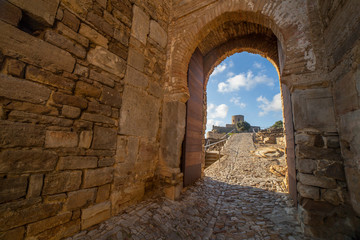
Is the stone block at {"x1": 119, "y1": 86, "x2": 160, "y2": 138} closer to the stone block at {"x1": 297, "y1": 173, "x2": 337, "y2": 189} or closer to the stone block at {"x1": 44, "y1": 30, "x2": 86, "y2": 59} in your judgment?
the stone block at {"x1": 44, "y1": 30, "x2": 86, "y2": 59}

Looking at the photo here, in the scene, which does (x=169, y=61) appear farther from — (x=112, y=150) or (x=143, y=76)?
(x=112, y=150)

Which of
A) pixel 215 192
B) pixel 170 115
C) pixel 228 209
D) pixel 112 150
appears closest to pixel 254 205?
pixel 228 209

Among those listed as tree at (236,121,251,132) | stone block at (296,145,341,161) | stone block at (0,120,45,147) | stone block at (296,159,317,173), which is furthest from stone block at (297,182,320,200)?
tree at (236,121,251,132)

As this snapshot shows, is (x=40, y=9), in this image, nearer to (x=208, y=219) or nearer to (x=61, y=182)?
(x=61, y=182)

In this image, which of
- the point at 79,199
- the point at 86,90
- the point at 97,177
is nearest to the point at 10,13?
the point at 86,90

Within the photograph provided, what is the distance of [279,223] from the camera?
235cm

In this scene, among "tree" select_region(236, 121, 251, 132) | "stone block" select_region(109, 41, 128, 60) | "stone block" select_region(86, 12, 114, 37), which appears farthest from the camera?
"tree" select_region(236, 121, 251, 132)

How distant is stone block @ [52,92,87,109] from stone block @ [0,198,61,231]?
1154 millimetres

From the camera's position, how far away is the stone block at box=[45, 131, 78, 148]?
173cm

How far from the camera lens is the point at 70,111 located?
191cm

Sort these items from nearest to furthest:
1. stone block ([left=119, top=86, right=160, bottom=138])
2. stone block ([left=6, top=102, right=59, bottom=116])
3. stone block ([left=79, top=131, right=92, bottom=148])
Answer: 1. stone block ([left=6, top=102, right=59, bottom=116])
2. stone block ([left=79, top=131, right=92, bottom=148])
3. stone block ([left=119, top=86, right=160, bottom=138])

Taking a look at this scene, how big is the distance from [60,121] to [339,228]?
12.5 ft

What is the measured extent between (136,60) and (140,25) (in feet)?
2.68

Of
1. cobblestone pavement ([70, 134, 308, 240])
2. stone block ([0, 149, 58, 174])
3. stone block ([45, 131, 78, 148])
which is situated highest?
stone block ([45, 131, 78, 148])
